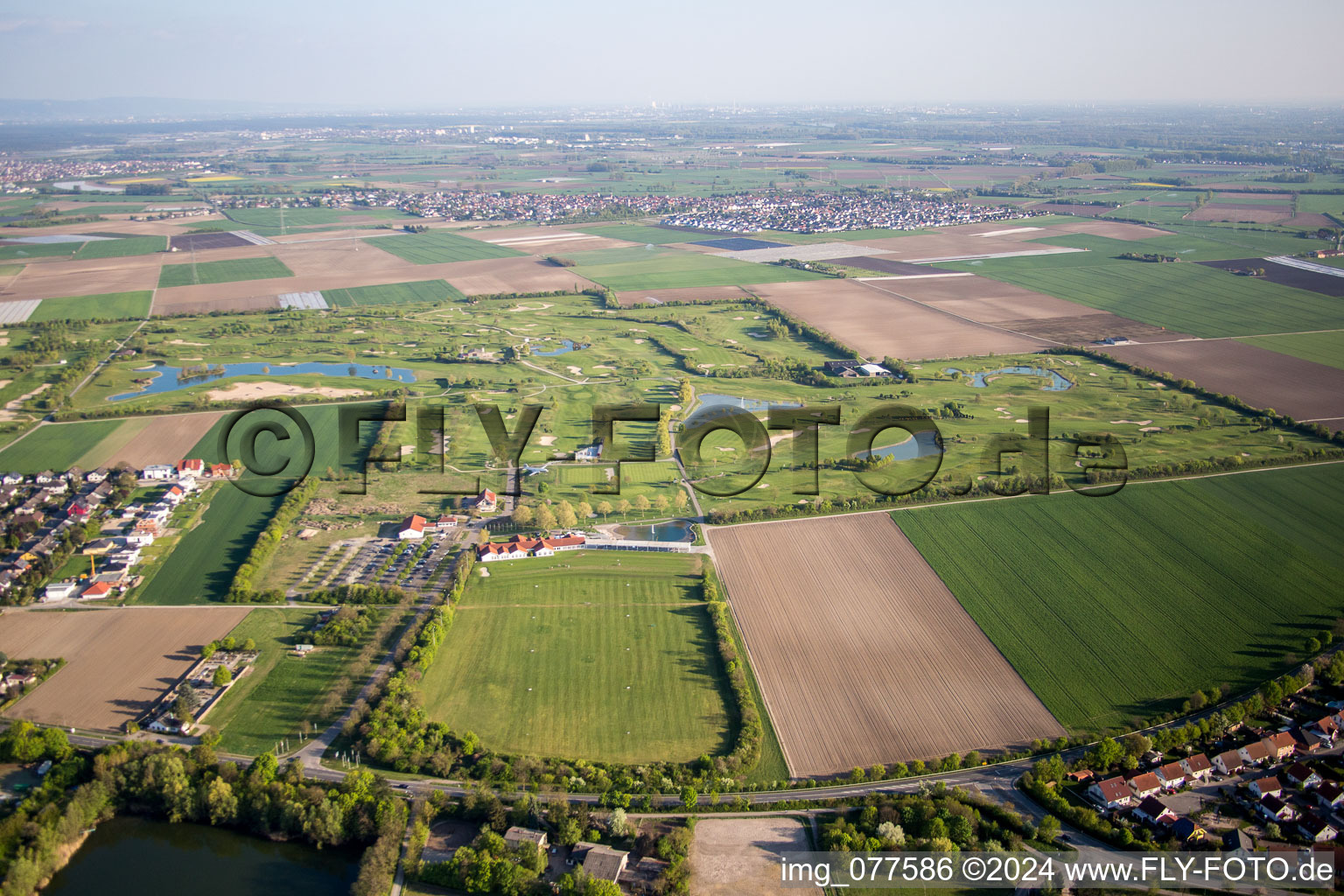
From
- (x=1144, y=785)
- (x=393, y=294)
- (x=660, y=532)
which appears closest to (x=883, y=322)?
(x=660, y=532)

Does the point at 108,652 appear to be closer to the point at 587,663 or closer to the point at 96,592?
the point at 96,592

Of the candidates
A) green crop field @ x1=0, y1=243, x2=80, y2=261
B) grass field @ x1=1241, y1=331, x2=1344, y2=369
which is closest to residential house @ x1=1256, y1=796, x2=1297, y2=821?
grass field @ x1=1241, y1=331, x2=1344, y2=369

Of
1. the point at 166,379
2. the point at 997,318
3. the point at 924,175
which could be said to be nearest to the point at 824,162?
the point at 924,175

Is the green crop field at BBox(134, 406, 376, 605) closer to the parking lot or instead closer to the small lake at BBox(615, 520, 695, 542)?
the parking lot

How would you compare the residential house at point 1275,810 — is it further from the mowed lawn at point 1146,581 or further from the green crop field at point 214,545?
the green crop field at point 214,545

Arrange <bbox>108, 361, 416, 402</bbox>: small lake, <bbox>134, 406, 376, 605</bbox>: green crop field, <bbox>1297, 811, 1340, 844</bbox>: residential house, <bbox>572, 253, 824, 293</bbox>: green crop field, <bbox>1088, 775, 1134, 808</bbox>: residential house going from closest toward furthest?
1. <bbox>1297, 811, 1340, 844</bbox>: residential house
2. <bbox>1088, 775, 1134, 808</bbox>: residential house
3. <bbox>134, 406, 376, 605</bbox>: green crop field
4. <bbox>108, 361, 416, 402</bbox>: small lake
5. <bbox>572, 253, 824, 293</bbox>: green crop field

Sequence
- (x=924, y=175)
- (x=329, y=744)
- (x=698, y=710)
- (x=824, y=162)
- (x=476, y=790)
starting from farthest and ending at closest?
(x=824, y=162)
(x=924, y=175)
(x=698, y=710)
(x=329, y=744)
(x=476, y=790)

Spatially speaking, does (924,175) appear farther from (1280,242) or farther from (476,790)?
(476,790)
